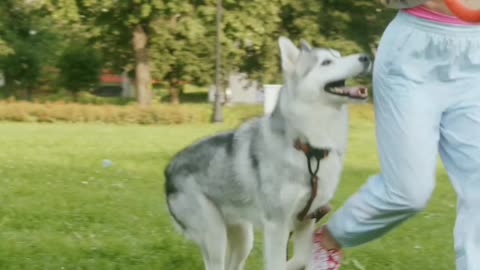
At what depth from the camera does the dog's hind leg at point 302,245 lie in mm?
4898

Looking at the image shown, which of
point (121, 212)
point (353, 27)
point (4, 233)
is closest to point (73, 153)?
point (121, 212)

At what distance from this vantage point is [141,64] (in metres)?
38.2

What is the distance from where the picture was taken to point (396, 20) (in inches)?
171

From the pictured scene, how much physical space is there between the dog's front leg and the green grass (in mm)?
1081

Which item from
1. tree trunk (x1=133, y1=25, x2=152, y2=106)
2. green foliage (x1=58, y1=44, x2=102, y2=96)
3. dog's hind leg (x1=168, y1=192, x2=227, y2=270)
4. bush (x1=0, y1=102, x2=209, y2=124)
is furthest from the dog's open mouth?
green foliage (x1=58, y1=44, x2=102, y2=96)

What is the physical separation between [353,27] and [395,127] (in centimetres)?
3868

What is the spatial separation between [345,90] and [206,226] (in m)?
1.20

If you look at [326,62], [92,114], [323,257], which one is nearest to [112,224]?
[323,257]

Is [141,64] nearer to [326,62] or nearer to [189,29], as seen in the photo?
[189,29]

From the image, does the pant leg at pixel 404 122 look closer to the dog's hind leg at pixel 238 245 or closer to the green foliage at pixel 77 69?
the dog's hind leg at pixel 238 245

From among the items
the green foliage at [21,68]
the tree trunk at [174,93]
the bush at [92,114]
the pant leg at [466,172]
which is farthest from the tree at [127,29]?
the pant leg at [466,172]

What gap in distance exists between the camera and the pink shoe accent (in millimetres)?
4770

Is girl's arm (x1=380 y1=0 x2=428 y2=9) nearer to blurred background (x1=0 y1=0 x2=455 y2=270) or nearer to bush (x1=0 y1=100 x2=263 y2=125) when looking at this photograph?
blurred background (x1=0 y1=0 x2=455 y2=270)

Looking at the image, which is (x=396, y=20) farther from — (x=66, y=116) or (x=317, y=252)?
(x=66, y=116)
